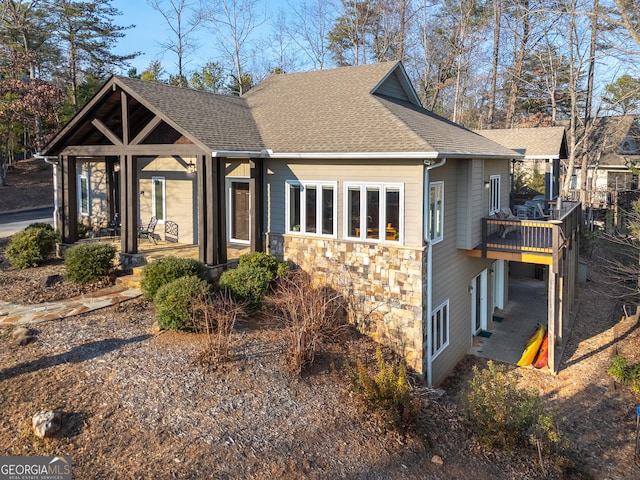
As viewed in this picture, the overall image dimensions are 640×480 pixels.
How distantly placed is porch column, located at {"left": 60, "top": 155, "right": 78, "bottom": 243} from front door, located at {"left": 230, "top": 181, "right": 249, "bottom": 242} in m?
4.64

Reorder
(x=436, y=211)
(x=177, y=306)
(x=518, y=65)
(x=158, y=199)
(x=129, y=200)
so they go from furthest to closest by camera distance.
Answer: (x=518, y=65) → (x=158, y=199) → (x=129, y=200) → (x=436, y=211) → (x=177, y=306)

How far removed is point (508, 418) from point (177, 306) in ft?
20.2

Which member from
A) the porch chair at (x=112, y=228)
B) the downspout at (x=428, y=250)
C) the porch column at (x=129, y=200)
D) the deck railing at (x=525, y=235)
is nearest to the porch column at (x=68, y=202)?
the porch chair at (x=112, y=228)

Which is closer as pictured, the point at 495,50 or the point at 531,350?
the point at 531,350

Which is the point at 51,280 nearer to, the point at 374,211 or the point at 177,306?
the point at 177,306

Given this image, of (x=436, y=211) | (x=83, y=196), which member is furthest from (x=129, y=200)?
(x=436, y=211)

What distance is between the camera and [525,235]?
41.5 feet

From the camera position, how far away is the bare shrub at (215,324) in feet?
28.0

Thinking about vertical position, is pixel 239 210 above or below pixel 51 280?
above

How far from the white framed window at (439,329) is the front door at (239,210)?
601 centimetres

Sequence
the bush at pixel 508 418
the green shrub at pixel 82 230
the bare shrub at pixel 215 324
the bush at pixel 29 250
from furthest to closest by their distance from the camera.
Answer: the green shrub at pixel 82 230, the bush at pixel 29 250, the bare shrub at pixel 215 324, the bush at pixel 508 418

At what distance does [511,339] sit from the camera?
49.0 ft

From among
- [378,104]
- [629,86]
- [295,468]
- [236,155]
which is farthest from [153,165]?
Answer: [629,86]

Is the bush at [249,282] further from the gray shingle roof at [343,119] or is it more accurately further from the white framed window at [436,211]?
the white framed window at [436,211]
